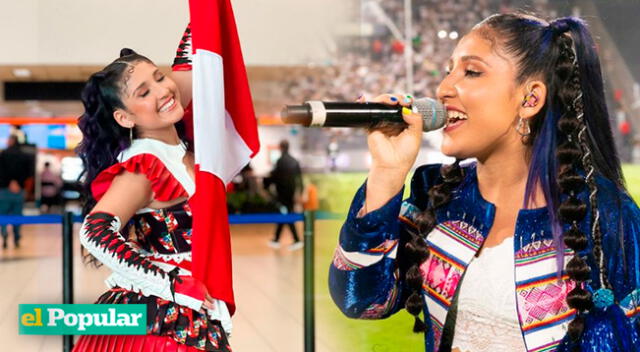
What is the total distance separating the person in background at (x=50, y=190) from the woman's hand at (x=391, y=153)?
7.13 m

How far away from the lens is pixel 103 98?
4.56 ft

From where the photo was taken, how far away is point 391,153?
1.00 m

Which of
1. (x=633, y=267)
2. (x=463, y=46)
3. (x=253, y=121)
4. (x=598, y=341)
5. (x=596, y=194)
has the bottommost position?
(x=598, y=341)

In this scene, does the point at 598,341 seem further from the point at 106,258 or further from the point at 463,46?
the point at 106,258

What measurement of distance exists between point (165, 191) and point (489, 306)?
A: 66 cm

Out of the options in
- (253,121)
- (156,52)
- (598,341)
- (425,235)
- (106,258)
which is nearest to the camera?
(598,341)

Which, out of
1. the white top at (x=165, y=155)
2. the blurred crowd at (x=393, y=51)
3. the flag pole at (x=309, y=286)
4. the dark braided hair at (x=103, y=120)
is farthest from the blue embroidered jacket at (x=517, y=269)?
the blurred crowd at (x=393, y=51)

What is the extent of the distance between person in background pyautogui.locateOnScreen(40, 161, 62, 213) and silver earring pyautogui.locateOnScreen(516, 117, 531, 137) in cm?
716

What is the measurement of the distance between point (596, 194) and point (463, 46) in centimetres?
30

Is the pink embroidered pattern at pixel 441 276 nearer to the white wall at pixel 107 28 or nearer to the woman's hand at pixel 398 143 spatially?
the woman's hand at pixel 398 143

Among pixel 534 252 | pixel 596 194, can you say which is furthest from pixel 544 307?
pixel 596 194

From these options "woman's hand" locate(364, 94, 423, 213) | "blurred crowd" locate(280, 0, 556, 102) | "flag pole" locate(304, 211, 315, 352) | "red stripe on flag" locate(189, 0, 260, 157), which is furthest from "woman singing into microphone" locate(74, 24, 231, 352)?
"blurred crowd" locate(280, 0, 556, 102)

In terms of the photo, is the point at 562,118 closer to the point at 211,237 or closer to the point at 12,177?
the point at 211,237

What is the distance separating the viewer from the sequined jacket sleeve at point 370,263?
1022mm
